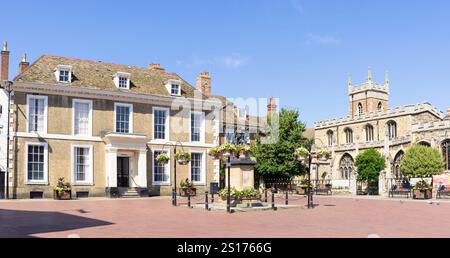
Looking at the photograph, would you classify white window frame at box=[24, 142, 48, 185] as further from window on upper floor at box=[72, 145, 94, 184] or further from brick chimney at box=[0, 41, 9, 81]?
brick chimney at box=[0, 41, 9, 81]

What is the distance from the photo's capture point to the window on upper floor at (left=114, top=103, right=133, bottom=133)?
3456cm

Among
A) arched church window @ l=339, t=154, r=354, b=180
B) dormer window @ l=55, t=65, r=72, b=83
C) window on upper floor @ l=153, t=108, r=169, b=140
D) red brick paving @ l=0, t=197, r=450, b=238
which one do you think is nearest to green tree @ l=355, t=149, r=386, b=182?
arched church window @ l=339, t=154, r=354, b=180

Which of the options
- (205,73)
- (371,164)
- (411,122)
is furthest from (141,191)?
(411,122)

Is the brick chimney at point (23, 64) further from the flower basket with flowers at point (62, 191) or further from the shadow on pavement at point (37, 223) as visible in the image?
the shadow on pavement at point (37, 223)

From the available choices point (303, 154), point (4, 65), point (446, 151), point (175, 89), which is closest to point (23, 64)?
point (4, 65)

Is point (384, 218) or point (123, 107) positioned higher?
point (123, 107)

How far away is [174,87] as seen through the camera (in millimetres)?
37750

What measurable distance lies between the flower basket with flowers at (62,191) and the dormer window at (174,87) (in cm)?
1054

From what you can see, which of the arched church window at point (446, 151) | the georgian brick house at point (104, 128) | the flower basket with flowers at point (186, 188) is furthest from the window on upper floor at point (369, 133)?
the flower basket with flowers at point (186, 188)

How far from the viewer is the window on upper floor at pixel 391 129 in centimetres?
6881

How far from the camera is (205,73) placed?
42.1 meters

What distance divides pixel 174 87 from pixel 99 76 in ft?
18.6

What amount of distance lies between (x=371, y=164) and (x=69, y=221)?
43.8 m
